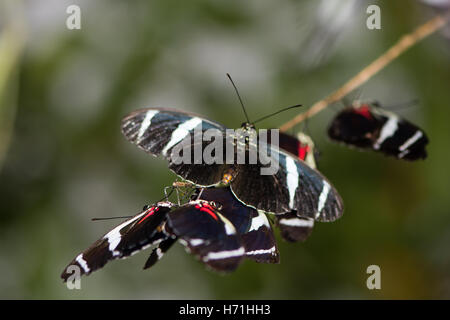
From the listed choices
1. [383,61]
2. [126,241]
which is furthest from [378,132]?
[126,241]

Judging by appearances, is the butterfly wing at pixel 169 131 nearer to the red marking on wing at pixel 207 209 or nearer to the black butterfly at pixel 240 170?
the black butterfly at pixel 240 170

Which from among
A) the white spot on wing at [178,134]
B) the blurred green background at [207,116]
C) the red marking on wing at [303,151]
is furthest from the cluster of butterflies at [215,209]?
the blurred green background at [207,116]

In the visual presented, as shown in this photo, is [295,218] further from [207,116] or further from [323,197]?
[207,116]

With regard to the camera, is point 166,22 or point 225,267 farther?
point 166,22

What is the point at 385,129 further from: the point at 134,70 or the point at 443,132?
→ the point at 134,70

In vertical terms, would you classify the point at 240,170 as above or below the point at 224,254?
above

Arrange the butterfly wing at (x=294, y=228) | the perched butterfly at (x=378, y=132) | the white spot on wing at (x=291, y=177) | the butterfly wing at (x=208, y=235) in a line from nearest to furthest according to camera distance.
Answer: the butterfly wing at (x=208, y=235) → the white spot on wing at (x=291, y=177) → the butterfly wing at (x=294, y=228) → the perched butterfly at (x=378, y=132)

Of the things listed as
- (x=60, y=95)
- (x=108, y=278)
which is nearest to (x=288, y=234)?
(x=108, y=278)
